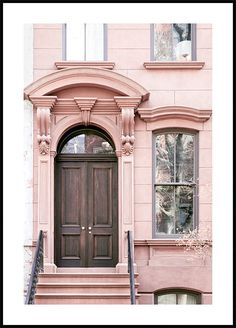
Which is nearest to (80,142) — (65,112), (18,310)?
(65,112)

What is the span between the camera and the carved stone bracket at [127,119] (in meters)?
9.54

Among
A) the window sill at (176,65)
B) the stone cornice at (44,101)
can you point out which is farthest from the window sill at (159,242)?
the window sill at (176,65)

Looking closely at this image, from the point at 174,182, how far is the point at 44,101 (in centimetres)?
274

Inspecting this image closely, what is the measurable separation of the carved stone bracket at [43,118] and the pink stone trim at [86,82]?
0.12 metres

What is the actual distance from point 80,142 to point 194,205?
2.39 m

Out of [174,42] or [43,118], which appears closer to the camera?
[43,118]

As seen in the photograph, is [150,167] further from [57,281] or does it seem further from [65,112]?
[57,281]

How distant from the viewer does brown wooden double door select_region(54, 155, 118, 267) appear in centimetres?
1005

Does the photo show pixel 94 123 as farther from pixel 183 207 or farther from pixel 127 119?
pixel 183 207

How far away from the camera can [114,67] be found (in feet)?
32.5

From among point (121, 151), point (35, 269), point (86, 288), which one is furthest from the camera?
point (121, 151)

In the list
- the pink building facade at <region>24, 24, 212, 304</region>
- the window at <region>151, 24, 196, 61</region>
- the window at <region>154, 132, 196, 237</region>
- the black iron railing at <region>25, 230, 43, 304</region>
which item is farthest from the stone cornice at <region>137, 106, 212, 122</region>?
the black iron railing at <region>25, 230, 43, 304</region>

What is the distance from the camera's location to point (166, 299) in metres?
9.70

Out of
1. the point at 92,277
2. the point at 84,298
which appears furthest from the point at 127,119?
the point at 84,298
